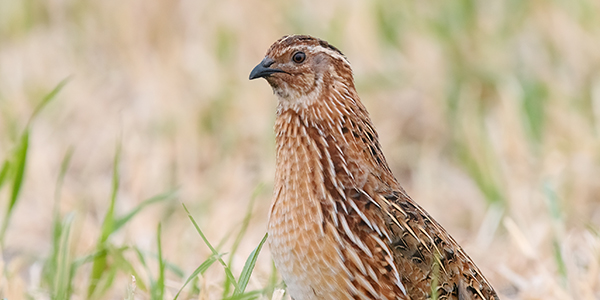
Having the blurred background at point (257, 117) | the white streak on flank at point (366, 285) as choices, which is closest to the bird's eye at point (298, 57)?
the white streak on flank at point (366, 285)

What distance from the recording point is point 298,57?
11.1 feet

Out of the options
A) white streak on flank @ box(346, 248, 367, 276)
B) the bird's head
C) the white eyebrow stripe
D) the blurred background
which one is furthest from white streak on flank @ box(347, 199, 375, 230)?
the blurred background

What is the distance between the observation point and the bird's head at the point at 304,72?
335 centimetres

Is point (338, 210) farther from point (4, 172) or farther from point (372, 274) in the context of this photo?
point (4, 172)

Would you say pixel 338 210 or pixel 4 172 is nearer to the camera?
pixel 338 210

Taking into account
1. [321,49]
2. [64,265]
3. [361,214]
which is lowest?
[64,265]

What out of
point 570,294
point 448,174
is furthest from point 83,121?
point 570,294

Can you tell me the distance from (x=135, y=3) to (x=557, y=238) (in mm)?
4803

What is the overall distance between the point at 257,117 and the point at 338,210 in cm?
359

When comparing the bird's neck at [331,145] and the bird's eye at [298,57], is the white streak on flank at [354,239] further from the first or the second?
the bird's eye at [298,57]

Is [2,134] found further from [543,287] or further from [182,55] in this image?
[543,287]

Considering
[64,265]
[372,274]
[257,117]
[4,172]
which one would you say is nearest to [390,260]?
Result: [372,274]

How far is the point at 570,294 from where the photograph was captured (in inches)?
150

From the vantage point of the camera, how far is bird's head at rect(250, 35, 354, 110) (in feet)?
11.0
